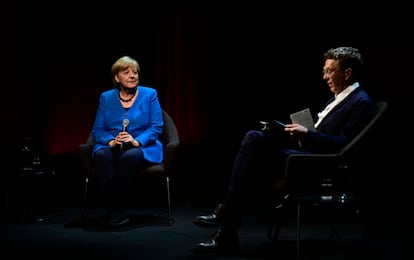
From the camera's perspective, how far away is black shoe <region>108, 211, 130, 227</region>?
447 centimetres

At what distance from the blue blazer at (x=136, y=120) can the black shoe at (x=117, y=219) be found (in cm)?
49

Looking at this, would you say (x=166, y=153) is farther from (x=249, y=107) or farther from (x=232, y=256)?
(x=249, y=107)

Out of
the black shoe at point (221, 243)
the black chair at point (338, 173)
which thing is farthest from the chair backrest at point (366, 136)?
the black shoe at point (221, 243)

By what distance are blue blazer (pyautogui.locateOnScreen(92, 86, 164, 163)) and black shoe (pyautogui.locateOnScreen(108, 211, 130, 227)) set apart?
485mm

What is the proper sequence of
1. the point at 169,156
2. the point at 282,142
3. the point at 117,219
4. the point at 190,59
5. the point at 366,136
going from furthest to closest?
the point at 190,59 → the point at 169,156 → the point at 117,219 → the point at 282,142 → the point at 366,136

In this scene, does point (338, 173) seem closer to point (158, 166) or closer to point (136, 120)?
point (158, 166)

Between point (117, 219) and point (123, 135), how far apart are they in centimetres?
61

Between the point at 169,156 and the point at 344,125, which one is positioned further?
the point at 169,156

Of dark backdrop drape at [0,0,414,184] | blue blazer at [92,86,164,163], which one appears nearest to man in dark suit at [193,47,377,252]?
blue blazer at [92,86,164,163]

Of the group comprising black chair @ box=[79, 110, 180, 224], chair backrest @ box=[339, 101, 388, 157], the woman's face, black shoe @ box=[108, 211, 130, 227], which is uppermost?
the woman's face

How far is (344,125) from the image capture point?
367 centimetres

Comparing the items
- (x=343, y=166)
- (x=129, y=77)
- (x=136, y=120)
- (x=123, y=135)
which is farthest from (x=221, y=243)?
(x=129, y=77)

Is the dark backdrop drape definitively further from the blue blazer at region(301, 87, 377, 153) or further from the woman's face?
the blue blazer at region(301, 87, 377, 153)

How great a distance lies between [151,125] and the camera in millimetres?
4879
